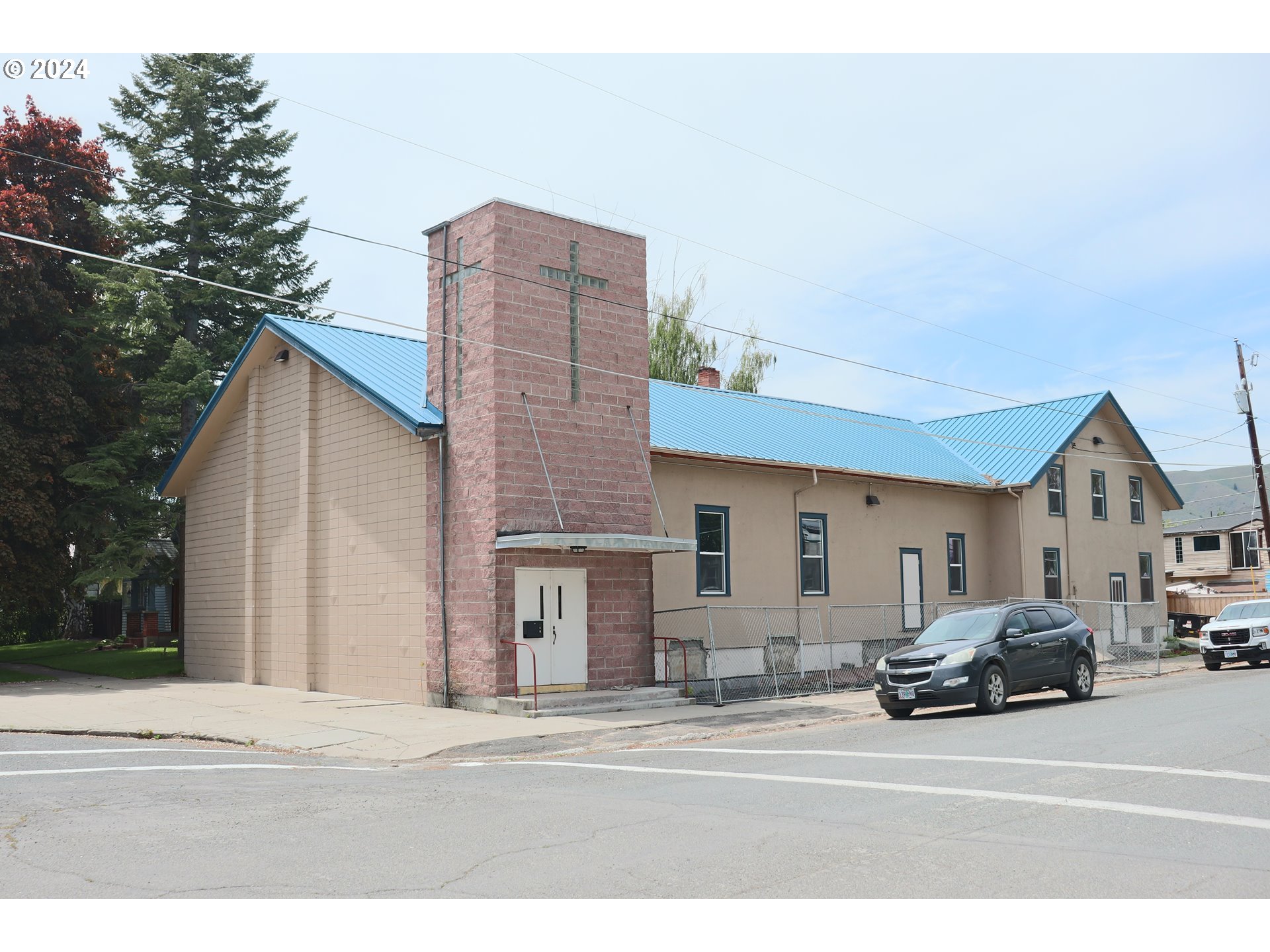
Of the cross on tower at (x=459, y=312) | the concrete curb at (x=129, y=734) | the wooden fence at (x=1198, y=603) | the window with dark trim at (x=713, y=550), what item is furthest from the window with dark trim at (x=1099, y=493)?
the concrete curb at (x=129, y=734)

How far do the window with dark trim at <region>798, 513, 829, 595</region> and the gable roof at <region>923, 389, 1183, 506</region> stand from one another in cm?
765

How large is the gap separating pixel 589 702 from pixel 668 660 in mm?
3384

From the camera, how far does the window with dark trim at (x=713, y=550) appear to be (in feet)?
74.1

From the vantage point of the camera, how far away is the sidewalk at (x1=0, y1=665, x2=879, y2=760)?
14891 mm

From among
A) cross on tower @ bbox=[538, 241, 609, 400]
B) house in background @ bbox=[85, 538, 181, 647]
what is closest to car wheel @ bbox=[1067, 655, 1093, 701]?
cross on tower @ bbox=[538, 241, 609, 400]

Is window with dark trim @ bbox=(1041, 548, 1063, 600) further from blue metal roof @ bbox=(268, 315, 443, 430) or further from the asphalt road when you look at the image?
blue metal roof @ bbox=(268, 315, 443, 430)

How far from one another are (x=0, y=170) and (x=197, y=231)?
9.63 meters

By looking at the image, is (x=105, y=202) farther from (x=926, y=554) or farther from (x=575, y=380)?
(x=926, y=554)

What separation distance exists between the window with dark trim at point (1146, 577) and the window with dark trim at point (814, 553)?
15.7 m

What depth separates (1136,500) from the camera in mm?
36125

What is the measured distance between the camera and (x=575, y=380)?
19250 millimetres

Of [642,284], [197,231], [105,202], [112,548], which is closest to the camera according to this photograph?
[642,284]

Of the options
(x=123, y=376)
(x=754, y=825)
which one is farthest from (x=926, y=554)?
(x=123, y=376)

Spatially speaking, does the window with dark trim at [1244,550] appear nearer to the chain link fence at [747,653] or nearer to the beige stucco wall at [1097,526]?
the beige stucco wall at [1097,526]
